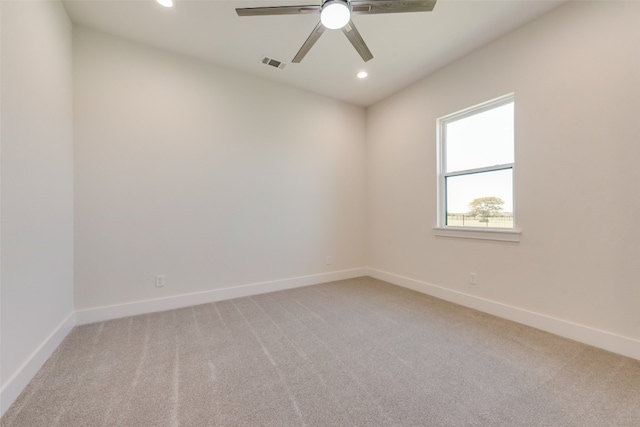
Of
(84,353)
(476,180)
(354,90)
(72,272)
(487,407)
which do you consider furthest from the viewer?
(354,90)

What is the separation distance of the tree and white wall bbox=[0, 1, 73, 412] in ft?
12.3

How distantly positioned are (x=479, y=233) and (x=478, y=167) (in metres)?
0.74

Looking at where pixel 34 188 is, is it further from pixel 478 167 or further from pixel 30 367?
pixel 478 167

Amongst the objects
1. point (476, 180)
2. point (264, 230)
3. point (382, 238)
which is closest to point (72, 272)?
point (264, 230)

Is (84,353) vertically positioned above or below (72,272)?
below

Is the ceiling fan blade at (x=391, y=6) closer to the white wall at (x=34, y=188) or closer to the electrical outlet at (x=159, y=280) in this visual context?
the white wall at (x=34, y=188)

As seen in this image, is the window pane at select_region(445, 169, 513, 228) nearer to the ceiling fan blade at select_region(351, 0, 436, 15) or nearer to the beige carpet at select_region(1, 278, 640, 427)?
the beige carpet at select_region(1, 278, 640, 427)

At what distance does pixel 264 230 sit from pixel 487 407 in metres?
2.68

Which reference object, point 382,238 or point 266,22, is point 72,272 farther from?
point 382,238

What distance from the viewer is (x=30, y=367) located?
158cm

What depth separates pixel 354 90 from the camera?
368cm

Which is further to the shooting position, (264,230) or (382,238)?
(382,238)

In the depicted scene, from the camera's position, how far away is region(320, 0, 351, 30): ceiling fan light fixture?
170cm

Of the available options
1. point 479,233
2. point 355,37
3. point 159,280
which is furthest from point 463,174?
point 159,280
